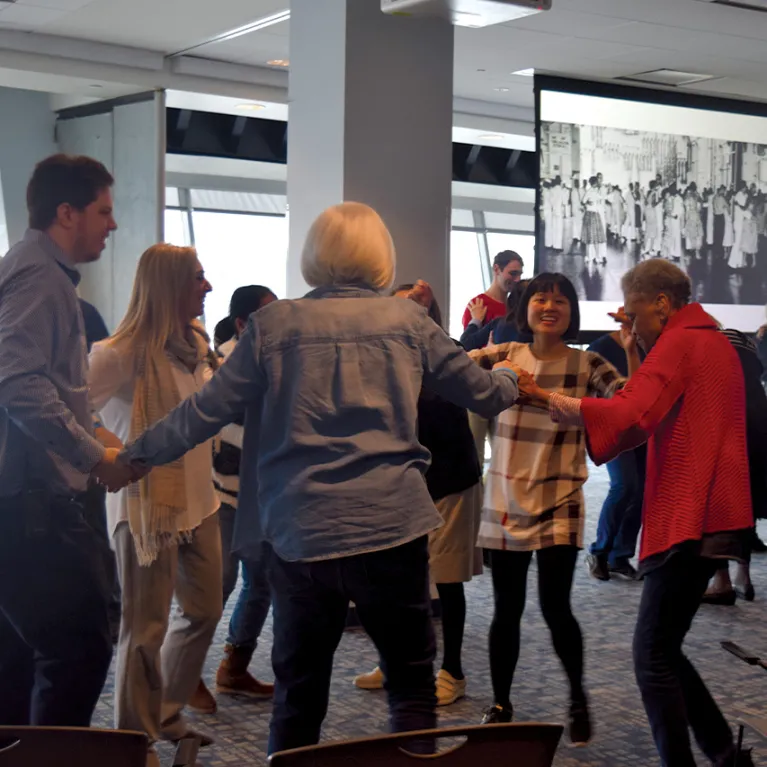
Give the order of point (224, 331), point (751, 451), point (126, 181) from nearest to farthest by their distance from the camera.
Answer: point (224, 331) → point (751, 451) → point (126, 181)

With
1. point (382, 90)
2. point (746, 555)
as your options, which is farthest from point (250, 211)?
point (746, 555)

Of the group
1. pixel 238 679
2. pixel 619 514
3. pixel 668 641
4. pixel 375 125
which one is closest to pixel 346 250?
pixel 668 641

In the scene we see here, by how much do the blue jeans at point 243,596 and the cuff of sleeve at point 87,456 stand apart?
1.49 meters

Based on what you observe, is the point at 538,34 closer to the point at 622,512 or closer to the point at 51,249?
the point at 622,512

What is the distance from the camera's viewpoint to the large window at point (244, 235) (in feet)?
45.4

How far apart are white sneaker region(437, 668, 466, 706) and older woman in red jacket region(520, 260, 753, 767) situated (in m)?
1.22

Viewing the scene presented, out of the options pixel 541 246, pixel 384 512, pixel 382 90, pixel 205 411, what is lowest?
pixel 384 512

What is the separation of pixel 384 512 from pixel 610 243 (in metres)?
6.63

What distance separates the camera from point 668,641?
113 inches

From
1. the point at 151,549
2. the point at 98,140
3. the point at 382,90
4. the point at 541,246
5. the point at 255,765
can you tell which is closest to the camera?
the point at 151,549

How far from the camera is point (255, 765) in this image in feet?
11.3

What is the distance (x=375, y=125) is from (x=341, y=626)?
3346 millimetres

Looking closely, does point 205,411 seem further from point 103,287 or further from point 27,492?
point 103,287

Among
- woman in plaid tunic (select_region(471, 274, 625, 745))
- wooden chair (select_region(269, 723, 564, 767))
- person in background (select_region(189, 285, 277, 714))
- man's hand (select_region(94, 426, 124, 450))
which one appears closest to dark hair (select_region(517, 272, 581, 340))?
woman in plaid tunic (select_region(471, 274, 625, 745))
